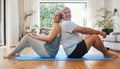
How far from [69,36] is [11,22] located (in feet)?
14.5

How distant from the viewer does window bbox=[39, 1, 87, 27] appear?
A: 9.48 m

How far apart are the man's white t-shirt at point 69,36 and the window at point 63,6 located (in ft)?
18.5

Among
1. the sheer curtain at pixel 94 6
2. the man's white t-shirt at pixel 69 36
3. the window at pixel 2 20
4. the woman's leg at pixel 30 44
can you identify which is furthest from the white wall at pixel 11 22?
the man's white t-shirt at pixel 69 36

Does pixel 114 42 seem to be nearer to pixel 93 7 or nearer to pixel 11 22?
pixel 93 7

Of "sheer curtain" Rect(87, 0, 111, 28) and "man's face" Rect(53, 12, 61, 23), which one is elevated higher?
"sheer curtain" Rect(87, 0, 111, 28)

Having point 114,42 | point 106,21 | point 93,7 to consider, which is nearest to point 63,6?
point 93,7

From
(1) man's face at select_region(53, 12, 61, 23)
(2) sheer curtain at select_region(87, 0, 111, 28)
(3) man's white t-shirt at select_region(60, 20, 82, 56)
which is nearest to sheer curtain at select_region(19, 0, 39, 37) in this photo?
(2) sheer curtain at select_region(87, 0, 111, 28)

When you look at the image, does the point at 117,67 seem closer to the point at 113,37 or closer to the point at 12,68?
the point at 12,68

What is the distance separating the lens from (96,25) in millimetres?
9000

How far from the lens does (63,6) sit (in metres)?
9.59

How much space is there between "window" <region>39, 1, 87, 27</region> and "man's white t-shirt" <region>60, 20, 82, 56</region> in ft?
18.5

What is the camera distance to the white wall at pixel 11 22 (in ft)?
25.7

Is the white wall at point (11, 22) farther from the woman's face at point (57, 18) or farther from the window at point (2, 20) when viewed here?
the woman's face at point (57, 18)

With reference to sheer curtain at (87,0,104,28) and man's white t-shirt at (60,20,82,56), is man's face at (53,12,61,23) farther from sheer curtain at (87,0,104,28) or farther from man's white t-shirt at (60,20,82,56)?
sheer curtain at (87,0,104,28)
